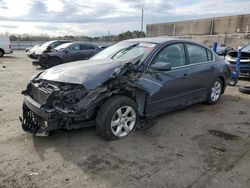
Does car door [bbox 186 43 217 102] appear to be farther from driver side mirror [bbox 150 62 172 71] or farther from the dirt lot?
driver side mirror [bbox 150 62 172 71]

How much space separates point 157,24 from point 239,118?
6056cm

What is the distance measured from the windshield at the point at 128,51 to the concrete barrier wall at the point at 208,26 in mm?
40416

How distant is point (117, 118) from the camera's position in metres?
4.05

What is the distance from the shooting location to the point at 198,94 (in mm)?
5668

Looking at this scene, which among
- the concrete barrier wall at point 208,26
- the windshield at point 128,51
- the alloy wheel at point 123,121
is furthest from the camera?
the concrete barrier wall at point 208,26

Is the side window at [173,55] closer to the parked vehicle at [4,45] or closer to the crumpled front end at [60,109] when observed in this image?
the crumpled front end at [60,109]

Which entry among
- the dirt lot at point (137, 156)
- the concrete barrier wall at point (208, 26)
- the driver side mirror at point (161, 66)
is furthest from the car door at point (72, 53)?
the concrete barrier wall at point (208, 26)

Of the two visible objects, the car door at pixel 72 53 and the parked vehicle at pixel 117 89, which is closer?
the parked vehicle at pixel 117 89

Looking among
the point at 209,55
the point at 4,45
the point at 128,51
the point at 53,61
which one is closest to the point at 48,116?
the point at 128,51

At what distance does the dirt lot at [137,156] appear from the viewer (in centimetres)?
304

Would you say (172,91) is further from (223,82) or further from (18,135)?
(18,135)

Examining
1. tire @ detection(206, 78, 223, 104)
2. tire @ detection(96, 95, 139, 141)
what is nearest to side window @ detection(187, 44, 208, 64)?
tire @ detection(206, 78, 223, 104)

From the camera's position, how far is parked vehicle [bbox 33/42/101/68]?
12734 mm

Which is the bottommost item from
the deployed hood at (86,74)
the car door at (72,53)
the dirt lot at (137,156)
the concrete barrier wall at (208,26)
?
the dirt lot at (137,156)
